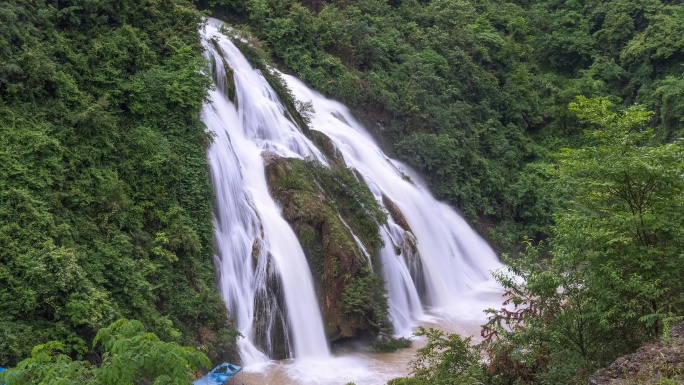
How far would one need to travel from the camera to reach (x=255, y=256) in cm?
1365

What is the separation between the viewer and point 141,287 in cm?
1076

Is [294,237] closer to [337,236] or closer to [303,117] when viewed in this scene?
[337,236]

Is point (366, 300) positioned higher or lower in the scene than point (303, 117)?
lower

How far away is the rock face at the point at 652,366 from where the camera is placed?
5.72m

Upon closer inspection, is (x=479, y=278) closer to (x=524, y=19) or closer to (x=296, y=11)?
(x=296, y=11)

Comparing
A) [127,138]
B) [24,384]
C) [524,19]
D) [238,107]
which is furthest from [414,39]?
[24,384]

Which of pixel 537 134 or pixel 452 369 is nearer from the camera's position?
pixel 452 369

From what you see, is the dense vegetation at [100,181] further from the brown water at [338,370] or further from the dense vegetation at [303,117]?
the brown water at [338,370]

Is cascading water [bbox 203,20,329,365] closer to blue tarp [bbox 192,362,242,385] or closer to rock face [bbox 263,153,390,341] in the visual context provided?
rock face [bbox 263,153,390,341]

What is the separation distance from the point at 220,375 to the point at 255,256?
3.50m

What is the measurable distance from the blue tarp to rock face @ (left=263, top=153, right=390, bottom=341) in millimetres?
3216

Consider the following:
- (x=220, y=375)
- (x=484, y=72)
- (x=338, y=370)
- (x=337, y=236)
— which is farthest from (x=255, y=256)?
(x=484, y=72)

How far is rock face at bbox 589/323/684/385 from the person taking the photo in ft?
18.8

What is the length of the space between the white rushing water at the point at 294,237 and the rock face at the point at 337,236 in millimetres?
281
